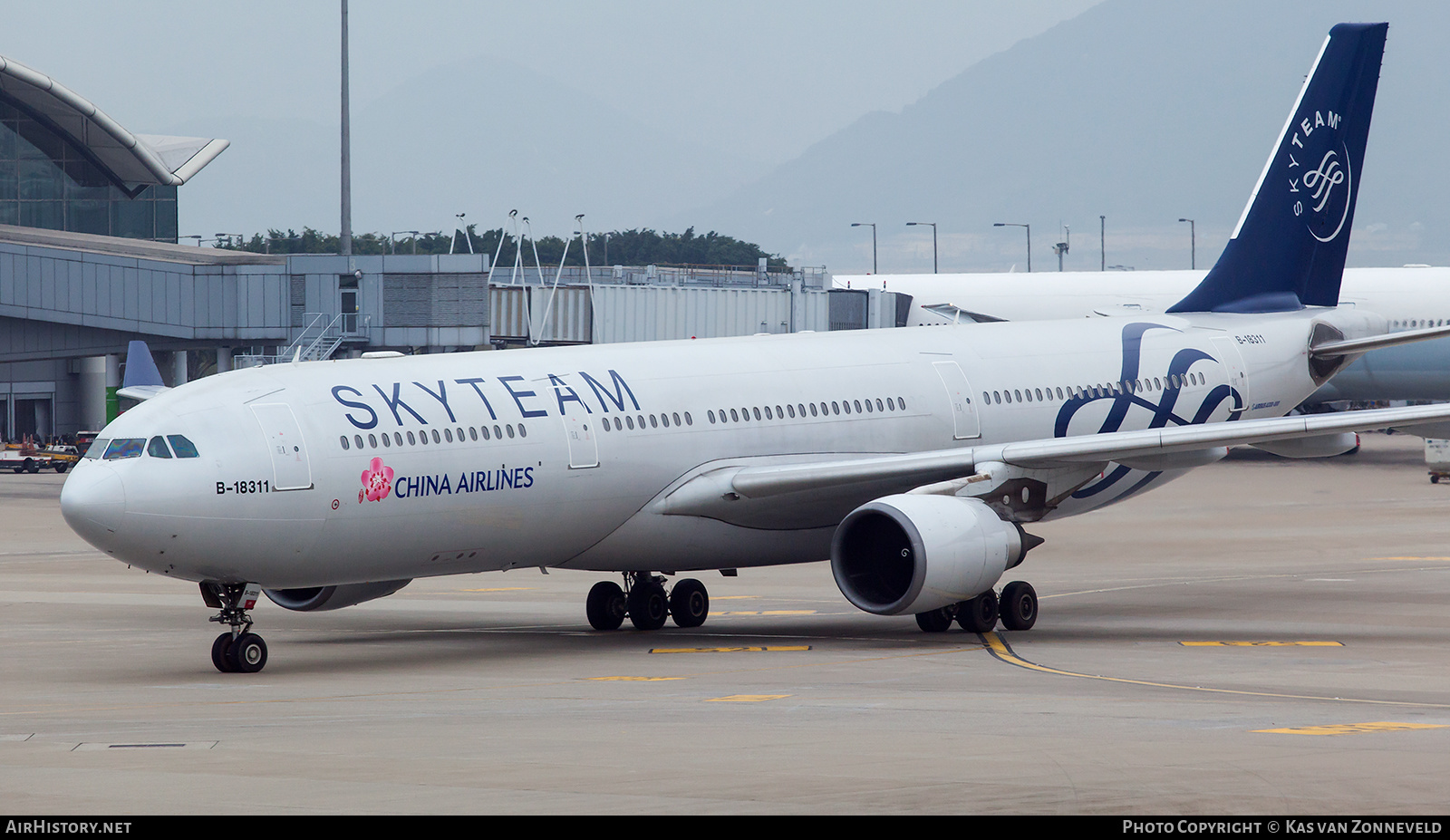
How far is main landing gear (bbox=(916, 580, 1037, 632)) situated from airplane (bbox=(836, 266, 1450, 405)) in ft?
109

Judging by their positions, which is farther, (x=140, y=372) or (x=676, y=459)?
(x=140, y=372)

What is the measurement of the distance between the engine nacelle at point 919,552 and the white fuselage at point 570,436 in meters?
1.23

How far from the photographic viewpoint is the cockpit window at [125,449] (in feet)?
68.1

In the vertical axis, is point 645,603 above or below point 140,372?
below

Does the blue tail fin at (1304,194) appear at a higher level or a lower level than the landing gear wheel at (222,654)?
higher

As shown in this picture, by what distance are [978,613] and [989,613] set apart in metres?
0.25

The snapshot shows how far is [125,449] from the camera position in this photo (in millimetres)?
20828

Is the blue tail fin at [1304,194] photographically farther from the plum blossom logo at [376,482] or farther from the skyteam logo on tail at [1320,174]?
the plum blossom logo at [376,482]

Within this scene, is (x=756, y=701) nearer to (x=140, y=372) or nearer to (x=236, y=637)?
(x=236, y=637)

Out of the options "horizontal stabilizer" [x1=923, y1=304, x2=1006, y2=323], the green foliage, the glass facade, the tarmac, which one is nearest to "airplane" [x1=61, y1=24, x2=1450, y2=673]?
the tarmac

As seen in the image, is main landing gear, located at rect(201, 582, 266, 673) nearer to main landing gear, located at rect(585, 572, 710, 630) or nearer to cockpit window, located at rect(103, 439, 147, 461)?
cockpit window, located at rect(103, 439, 147, 461)

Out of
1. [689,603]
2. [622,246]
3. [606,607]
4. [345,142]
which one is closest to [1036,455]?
[689,603]

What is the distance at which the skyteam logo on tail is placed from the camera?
3312 cm

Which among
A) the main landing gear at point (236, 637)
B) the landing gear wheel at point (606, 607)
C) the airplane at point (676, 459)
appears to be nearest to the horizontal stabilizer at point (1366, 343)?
the airplane at point (676, 459)
